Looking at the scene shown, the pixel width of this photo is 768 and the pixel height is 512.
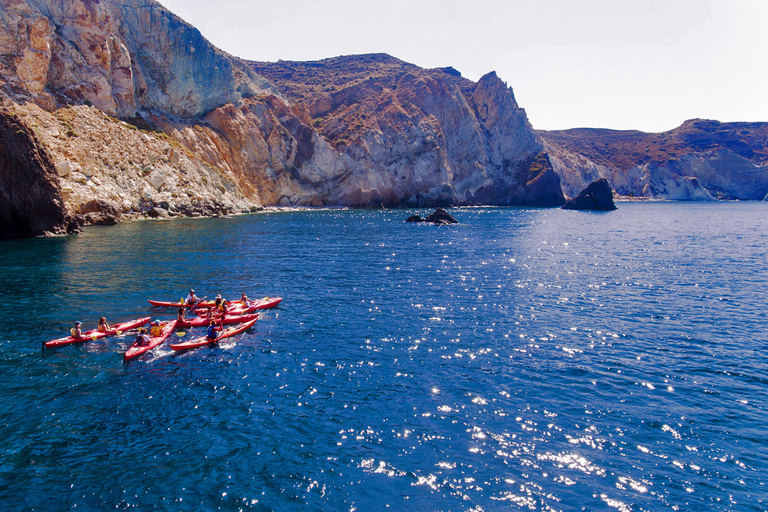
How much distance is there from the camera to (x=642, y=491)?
12219mm

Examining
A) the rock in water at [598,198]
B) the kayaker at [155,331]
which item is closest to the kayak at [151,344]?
the kayaker at [155,331]

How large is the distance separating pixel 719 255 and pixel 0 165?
85.4 meters

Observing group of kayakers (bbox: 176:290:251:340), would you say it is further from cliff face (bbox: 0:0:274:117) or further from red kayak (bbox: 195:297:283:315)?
cliff face (bbox: 0:0:274:117)

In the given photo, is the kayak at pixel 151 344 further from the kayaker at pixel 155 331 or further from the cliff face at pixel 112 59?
the cliff face at pixel 112 59

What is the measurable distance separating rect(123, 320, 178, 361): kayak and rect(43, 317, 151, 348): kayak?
1.96 m

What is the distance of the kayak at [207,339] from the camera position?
22.7 metres

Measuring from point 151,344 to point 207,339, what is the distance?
268cm

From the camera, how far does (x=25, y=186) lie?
53688 millimetres

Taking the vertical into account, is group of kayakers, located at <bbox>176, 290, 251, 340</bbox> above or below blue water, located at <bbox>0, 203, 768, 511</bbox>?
above

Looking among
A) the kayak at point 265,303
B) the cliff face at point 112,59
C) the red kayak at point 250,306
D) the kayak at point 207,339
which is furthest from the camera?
the cliff face at point 112,59

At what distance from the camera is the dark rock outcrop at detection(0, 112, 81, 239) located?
52.3 m

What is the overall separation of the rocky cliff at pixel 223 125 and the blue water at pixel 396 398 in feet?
158

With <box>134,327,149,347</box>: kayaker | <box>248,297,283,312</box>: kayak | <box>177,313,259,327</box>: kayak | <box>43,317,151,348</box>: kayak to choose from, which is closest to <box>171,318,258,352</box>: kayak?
<box>177,313,259,327</box>: kayak

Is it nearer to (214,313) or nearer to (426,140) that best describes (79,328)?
(214,313)
